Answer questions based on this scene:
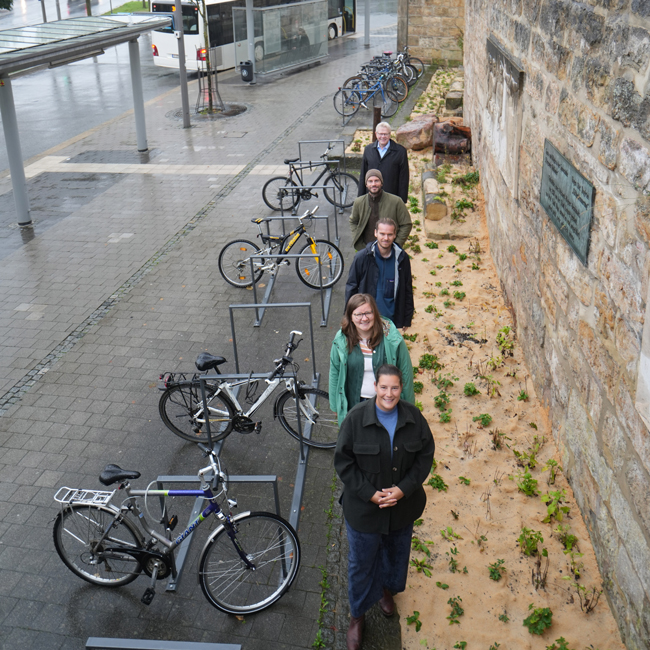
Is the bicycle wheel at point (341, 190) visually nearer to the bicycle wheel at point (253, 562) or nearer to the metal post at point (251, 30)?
the bicycle wheel at point (253, 562)

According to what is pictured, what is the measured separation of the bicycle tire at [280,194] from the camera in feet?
35.5

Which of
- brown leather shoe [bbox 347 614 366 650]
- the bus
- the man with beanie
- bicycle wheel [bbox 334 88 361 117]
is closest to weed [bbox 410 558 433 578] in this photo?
brown leather shoe [bbox 347 614 366 650]

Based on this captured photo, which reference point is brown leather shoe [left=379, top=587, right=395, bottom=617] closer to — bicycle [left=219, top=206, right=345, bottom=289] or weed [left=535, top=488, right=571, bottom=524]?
weed [left=535, top=488, right=571, bottom=524]

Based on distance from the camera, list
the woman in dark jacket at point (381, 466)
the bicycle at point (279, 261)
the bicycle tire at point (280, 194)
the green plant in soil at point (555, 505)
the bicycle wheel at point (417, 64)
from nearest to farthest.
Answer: the woman in dark jacket at point (381, 466) < the green plant in soil at point (555, 505) < the bicycle at point (279, 261) < the bicycle tire at point (280, 194) < the bicycle wheel at point (417, 64)

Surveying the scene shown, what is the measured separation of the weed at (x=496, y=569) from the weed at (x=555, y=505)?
0.50 meters

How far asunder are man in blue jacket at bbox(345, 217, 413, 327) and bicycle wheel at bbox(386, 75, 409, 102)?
14.1 m

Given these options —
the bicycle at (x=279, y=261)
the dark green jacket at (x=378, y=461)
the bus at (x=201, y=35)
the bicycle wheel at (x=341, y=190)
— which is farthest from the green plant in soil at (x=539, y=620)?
the bus at (x=201, y=35)

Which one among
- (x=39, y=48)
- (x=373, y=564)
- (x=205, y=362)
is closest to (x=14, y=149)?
(x=39, y=48)

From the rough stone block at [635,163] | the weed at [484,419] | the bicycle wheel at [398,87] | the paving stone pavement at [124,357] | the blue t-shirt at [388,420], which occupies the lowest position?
the paving stone pavement at [124,357]

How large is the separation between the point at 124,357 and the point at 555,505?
4.53 meters

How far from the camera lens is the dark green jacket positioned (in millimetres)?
3715

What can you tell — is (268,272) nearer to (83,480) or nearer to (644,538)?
(83,480)

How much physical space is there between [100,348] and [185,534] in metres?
3.71

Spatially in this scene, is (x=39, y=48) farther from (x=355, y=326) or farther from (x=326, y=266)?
(x=355, y=326)
